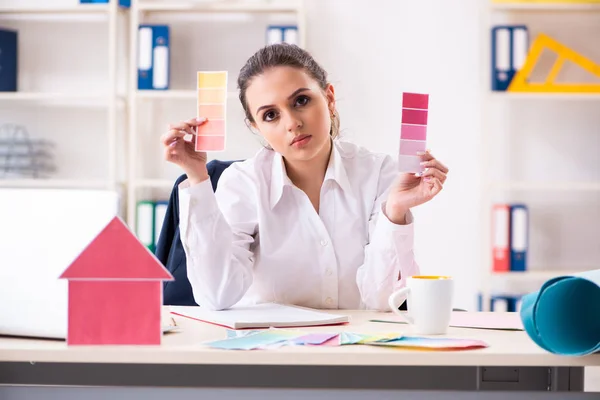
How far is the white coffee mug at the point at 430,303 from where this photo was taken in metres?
1.21

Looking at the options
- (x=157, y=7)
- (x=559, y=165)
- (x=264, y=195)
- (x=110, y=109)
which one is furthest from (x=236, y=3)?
(x=264, y=195)

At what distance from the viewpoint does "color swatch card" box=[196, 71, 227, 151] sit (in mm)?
1381

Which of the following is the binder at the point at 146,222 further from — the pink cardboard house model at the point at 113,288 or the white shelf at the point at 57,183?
the pink cardboard house model at the point at 113,288

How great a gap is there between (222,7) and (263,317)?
255 cm

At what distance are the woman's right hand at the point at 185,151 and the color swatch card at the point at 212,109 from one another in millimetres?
45

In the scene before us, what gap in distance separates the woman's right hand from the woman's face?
23 centimetres

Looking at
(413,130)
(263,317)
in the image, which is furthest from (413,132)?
(263,317)

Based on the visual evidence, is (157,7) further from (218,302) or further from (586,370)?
(586,370)

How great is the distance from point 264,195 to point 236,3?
213 cm

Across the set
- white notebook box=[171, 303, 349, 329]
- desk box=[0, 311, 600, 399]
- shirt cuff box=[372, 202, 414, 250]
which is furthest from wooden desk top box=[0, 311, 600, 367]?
shirt cuff box=[372, 202, 414, 250]

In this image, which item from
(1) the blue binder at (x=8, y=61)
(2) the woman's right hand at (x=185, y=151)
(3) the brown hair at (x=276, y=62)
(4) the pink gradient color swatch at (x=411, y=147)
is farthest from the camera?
(1) the blue binder at (x=8, y=61)

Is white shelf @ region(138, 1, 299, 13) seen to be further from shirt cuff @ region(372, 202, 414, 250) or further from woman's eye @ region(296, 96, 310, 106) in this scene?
shirt cuff @ region(372, 202, 414, 250)

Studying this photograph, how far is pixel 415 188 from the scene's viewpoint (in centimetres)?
158

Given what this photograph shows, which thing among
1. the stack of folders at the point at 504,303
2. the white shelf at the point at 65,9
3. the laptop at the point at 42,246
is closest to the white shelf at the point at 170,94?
the white shelf at the point at 65,9
